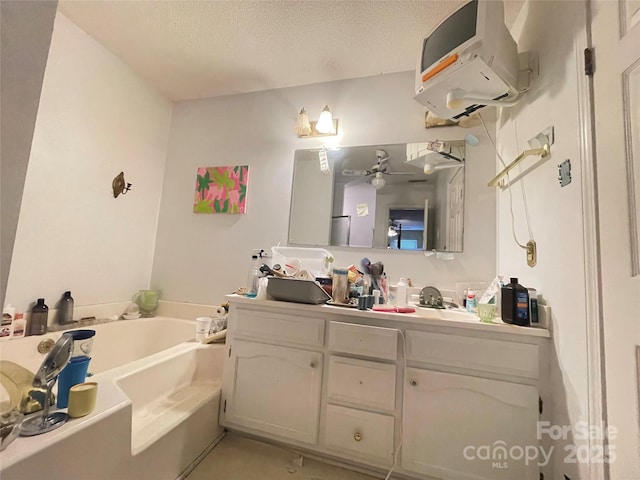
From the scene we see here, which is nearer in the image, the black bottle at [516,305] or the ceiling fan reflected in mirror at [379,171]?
the black bottle at [516,305]

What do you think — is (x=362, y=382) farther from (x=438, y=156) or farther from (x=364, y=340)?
(x=438, y=156)

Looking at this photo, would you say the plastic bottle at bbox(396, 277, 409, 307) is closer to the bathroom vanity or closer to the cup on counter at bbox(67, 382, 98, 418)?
the bathroom vanity

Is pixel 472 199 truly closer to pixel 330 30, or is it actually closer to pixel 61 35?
pixel 330 30

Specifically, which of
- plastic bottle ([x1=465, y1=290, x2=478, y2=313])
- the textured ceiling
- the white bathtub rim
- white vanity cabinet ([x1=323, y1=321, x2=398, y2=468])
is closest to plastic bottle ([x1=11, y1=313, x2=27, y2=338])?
the white bathtub rim

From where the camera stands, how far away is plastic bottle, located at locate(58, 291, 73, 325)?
1.68 meters

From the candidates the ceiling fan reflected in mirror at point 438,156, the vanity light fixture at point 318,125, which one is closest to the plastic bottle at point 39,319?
the vanity light fixture at point 318,125

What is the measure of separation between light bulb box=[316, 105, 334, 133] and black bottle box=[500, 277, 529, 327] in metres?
1.49

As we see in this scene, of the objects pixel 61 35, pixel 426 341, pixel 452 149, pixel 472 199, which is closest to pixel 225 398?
pixel 426 341

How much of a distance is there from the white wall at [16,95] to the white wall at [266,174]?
1.57 metres

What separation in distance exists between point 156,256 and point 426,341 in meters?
2.26

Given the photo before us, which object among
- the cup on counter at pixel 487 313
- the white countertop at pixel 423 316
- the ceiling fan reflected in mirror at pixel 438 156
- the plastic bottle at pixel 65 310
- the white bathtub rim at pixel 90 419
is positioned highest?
the ceiling fan reflected in mirror at pixel 438 156

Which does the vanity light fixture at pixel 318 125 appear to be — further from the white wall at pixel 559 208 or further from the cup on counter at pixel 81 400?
the cup on counter at pixel 81 400

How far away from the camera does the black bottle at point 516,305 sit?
109 cm

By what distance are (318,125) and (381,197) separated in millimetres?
700
